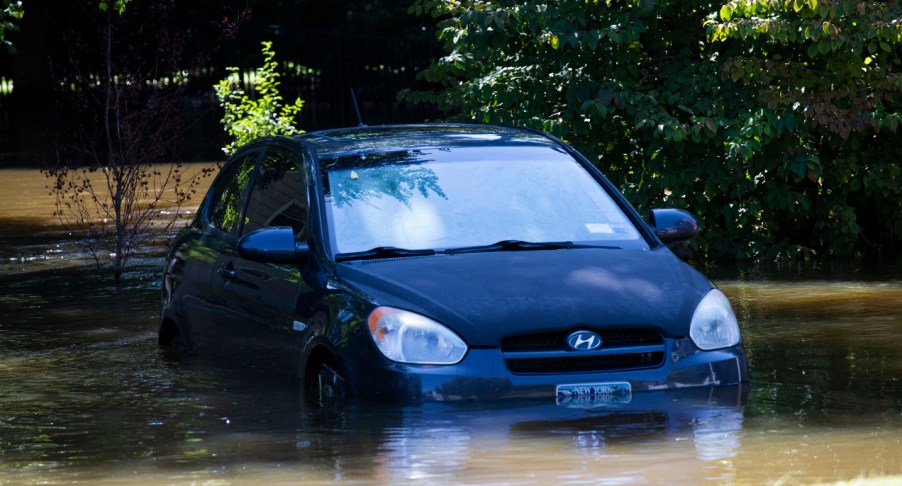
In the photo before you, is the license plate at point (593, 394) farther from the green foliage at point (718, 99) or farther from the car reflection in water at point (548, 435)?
the green foliage at point (718, 99)

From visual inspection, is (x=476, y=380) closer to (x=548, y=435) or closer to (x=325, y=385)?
(x=548, y=435)

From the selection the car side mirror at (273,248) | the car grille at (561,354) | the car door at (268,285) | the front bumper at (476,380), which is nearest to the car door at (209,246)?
the car door at (268,285)

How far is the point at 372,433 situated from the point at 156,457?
35.9 inches

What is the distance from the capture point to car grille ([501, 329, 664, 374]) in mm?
6668

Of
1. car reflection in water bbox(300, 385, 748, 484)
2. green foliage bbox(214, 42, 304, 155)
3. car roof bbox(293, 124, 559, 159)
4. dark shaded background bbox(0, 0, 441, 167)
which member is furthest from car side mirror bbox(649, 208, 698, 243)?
dark shaded background bbox(0, 0, 441, 167)

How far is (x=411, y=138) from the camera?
27.5ft

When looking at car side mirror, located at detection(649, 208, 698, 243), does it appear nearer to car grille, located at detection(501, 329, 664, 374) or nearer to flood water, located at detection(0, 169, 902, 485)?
flood water, located at detection(0, 169, 902, 485)

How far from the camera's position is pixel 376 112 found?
139 feet

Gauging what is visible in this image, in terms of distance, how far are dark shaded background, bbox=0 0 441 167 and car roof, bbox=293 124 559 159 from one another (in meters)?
31.4

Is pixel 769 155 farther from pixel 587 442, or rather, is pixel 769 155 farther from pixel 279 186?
pixel 587 442

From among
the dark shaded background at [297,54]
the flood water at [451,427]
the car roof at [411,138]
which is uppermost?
the dark shaded background at [297,54]

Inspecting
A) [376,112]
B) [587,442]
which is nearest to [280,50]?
[376,112]

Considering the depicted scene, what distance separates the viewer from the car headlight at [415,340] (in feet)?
21.8

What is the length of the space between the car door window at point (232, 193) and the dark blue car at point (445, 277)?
25mm
